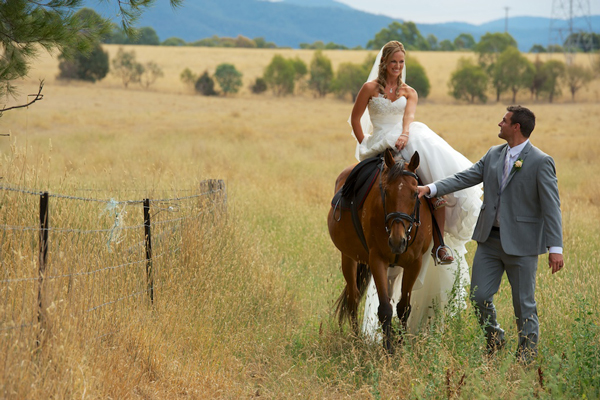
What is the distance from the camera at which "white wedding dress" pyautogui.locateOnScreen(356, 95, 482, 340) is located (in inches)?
236

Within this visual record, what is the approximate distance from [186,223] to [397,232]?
273 cm

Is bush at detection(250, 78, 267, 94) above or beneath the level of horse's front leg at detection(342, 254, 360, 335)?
above

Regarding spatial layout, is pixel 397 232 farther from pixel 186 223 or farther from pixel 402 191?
pixel 186 223

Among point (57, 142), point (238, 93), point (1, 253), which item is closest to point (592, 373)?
point (1, 253)

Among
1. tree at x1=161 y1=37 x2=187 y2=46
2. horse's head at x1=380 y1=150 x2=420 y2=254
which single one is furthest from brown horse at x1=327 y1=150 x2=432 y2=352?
tree at x1=161 y1=37 x2=187 y2=46

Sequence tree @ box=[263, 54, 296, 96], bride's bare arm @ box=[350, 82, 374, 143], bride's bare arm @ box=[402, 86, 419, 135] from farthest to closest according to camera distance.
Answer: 1. tree @ box=[263, 54, 296, 96]
2. bride's bare arm @ box=[350, 82, 374, 143]
3. bride's bare arm @ box=[402, 86, 419, 135]

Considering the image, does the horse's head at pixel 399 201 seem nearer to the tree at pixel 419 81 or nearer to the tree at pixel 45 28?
the tree at pixel 45 28

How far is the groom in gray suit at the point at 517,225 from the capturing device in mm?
5051

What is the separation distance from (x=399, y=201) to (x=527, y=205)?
1.09 metres

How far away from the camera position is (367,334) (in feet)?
20.3

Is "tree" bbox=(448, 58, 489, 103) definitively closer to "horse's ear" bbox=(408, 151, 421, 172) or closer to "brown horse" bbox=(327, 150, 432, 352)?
"brown horse" bbox=(327, 150, 432, 352)

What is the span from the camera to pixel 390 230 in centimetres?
507

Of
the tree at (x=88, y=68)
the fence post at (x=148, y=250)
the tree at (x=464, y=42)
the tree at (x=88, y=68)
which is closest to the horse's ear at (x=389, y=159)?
the fence post at (x=148, y=250)

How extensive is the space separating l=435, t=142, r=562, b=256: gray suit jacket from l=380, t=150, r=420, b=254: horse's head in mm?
686
